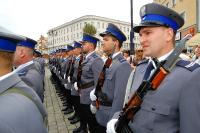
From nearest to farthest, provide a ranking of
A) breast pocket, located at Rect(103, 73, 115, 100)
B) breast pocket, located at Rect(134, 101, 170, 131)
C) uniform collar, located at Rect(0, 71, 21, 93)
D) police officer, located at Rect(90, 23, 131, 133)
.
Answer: uniform collar, located at Rect(0, 71, 21, 93)
breast pocket, located at Rect(134, 101, 170, 131)
police officer, located at Rect(90, 23, 131, 133)
breast pocket, located at Rect(103, 73, 115, 100)

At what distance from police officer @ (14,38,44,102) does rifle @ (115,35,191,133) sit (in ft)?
4.76

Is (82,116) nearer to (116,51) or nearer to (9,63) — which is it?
(116,51)

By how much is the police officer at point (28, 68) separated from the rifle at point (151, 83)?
4.76ft

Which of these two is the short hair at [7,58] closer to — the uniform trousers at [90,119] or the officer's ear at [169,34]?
the officer's ear at [169,34]

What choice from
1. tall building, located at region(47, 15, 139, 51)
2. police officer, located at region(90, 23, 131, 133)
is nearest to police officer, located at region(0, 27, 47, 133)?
police officer, located at region(90, 23, 131, 133)

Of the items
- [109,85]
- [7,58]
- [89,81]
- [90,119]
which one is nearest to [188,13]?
[89,81]

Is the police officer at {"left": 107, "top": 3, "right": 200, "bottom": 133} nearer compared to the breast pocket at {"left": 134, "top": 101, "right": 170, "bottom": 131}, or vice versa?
the police officer at {"left": 107, "top": 3, "right": 200, "bottom": 133}

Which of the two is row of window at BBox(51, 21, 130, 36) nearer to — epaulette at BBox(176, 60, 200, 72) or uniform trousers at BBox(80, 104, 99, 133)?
uniform trousers at BBox(80, 104, 99, 133)

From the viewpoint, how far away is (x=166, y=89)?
249 centimetres

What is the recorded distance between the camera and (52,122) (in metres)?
8.68

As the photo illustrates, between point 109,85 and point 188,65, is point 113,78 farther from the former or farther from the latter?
point 188,65

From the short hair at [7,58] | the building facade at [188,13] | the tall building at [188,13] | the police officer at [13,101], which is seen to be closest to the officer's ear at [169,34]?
the police officer at [13,101]

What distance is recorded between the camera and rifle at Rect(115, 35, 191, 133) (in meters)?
2.55

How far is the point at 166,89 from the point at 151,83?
14 centimetres
